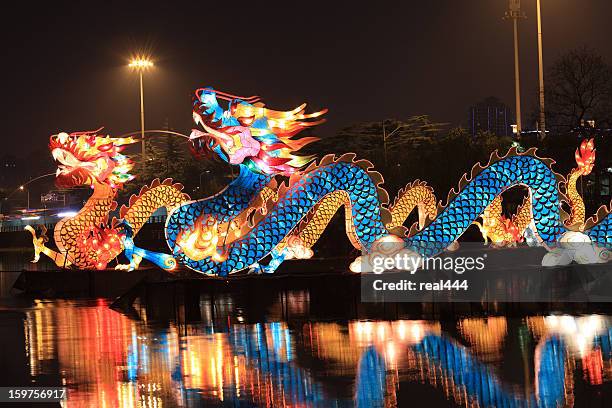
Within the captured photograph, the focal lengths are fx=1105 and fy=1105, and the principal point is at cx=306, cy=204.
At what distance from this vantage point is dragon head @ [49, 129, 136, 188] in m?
27.7

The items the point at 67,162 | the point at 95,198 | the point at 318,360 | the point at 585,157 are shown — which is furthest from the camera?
the point at 95,198

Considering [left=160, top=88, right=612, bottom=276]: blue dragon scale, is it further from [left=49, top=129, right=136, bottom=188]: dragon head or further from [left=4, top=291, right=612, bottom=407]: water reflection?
[left=49, top=129, right=136, bottom=188]: dragon head

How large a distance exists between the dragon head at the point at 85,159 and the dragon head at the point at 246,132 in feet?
18.4

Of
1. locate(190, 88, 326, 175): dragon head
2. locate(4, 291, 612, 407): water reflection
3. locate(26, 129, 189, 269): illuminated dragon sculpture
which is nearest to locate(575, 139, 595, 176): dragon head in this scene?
locate(190, 88, 326, 175): dragon head

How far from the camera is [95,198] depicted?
28188mm

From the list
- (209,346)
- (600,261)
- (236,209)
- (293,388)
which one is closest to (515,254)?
(600,261)

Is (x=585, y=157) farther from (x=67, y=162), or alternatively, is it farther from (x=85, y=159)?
(x=67, y=162)

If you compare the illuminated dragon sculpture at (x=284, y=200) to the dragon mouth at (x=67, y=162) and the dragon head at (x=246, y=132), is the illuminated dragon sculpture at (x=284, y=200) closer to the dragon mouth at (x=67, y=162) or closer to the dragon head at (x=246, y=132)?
the dragon head at (x=246, y=132)

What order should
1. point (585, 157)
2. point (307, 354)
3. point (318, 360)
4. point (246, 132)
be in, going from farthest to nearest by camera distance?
point (585, 157), point (246, 132), point (307, 354), point (318, 360)

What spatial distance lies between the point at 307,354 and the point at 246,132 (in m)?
9.50

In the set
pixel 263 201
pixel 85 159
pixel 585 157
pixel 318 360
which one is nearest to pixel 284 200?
pixel 263 201

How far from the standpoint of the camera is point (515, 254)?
30.1 metres

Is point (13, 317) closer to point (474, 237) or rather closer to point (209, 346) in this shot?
point (209, 346)

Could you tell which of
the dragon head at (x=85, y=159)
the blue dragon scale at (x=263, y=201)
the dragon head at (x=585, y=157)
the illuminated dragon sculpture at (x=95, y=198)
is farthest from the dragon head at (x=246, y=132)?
the dragon head at (x=585, y=157)
